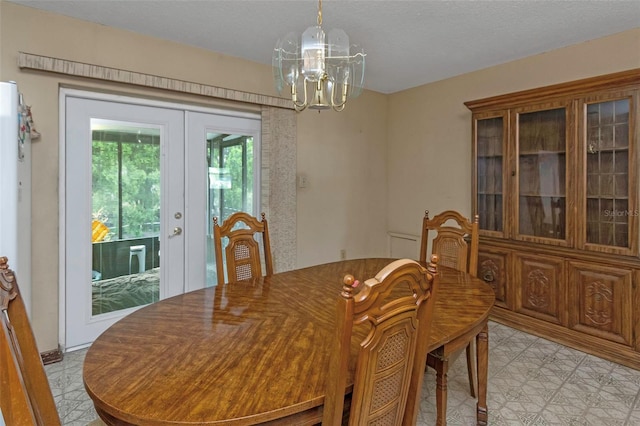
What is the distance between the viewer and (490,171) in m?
3.41

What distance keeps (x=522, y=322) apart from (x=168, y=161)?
343 centimetres

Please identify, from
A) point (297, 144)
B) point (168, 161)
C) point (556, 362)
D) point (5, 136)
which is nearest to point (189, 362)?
point (5, 136)

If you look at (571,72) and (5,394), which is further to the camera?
(571,72)

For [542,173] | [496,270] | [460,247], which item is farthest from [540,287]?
[460,247]

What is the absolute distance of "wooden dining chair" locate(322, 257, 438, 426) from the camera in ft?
2.92

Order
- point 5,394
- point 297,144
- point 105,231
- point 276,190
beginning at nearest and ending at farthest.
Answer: point 5,394 < point 105,231 < point 276,190 < point 297,144

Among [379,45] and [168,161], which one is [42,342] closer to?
[168,161]

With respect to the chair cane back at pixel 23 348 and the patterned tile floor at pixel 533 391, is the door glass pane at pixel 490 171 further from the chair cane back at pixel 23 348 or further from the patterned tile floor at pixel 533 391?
the chair cane back at pixel 23 348

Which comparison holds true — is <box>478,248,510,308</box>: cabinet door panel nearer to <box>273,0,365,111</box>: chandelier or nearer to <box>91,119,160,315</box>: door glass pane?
<box>273,0,365,111</box>: chandelier

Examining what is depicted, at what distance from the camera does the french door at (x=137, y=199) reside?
2709 mm

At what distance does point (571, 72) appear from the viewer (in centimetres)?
301

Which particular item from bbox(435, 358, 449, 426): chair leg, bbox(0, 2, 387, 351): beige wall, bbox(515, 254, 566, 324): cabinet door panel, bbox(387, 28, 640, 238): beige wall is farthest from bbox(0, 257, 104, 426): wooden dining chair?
bbox(387, 28, 640, 238): beige wall

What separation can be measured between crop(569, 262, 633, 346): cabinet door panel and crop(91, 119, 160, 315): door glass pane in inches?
136

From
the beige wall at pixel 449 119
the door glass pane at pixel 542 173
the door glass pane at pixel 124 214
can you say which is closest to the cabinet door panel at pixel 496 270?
the door glass pane at pixel 542 173
